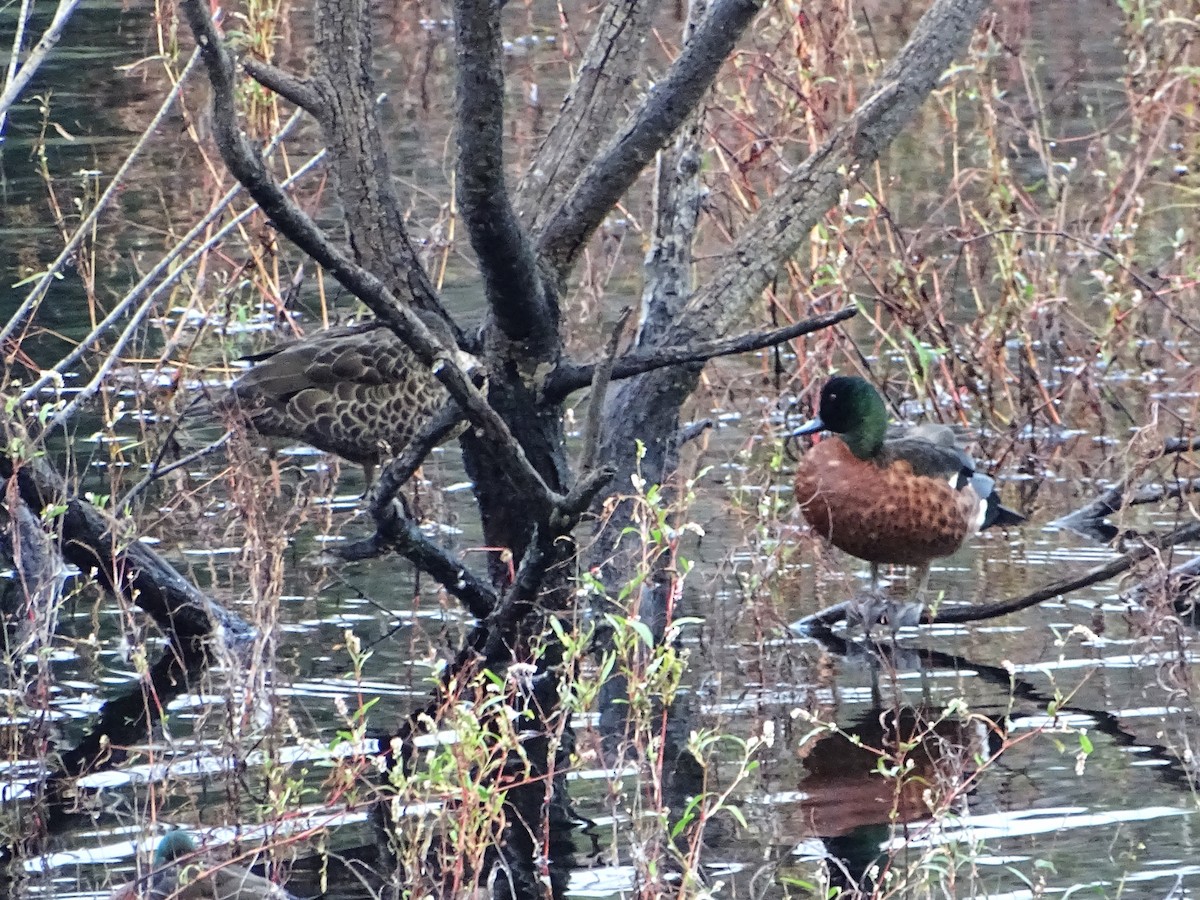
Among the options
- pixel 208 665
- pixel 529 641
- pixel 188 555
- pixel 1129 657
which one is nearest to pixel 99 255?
pixel 188 555

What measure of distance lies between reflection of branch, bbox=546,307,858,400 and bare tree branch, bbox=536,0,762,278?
13.3 inches

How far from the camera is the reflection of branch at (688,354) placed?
5000 mm

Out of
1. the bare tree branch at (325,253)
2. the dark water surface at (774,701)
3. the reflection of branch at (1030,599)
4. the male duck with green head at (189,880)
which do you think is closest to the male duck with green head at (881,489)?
the dark water surface at (774,701)

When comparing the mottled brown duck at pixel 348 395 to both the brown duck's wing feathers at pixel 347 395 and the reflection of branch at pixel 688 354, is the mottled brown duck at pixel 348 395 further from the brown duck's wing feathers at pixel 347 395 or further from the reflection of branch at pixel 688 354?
the reflection of branch at pixel 688 354

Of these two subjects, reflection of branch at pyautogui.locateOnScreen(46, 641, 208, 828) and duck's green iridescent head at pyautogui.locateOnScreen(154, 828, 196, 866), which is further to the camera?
reflection of branch at pyautogui.locateOnScreen(46, 641, 208, 828)

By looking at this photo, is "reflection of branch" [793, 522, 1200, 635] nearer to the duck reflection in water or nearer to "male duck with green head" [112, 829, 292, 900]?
the duck reflection in water

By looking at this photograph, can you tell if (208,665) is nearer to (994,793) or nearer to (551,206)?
(551,206)

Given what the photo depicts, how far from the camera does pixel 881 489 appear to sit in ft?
22.1

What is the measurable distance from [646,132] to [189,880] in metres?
2.39

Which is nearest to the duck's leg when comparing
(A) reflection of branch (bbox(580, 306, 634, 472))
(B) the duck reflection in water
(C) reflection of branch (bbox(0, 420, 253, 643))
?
(B) the duck reflection in water

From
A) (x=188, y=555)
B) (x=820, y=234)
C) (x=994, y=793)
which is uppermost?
(x=820, y=234)

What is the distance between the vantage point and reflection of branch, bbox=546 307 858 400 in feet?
16.4

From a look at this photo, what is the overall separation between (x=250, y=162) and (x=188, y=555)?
9.14ft

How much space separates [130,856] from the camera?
4793mm
